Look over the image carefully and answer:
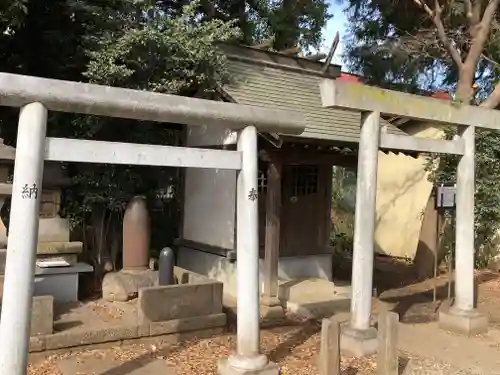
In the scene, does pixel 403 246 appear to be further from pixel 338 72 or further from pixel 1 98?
pixel 1 98

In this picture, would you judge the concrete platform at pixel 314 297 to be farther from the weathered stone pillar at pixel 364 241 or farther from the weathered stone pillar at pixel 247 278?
the weathered stone pillar at pixel 247 278

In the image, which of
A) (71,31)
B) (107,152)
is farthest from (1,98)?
(71,31)

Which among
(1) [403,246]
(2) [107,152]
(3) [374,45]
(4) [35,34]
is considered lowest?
(1) [403,246]

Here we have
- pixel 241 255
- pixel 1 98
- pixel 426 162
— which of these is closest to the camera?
pixel 1 98

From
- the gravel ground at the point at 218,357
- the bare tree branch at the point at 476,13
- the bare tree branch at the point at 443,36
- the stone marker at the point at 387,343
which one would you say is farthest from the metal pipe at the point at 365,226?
the bare tree branch at the point at 476,13

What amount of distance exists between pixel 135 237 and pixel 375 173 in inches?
148

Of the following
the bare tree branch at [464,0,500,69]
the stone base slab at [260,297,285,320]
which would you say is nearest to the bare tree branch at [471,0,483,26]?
the bare tree branch at [464,0,500,69]

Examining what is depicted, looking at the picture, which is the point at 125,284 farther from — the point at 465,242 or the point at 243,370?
the point at 465,242

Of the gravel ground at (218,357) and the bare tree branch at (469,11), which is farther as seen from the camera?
the bare tree branch at (469,11)

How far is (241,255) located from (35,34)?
5.82 meters

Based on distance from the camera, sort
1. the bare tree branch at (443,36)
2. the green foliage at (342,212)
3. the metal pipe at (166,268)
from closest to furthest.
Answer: the metal pipe at (166,268), the bare tree branch at (443,36), the green foliage at (342,212)

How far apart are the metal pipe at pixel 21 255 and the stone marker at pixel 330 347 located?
2623mm

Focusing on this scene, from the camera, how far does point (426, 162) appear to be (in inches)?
494

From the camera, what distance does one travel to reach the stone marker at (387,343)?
5.64 metres
